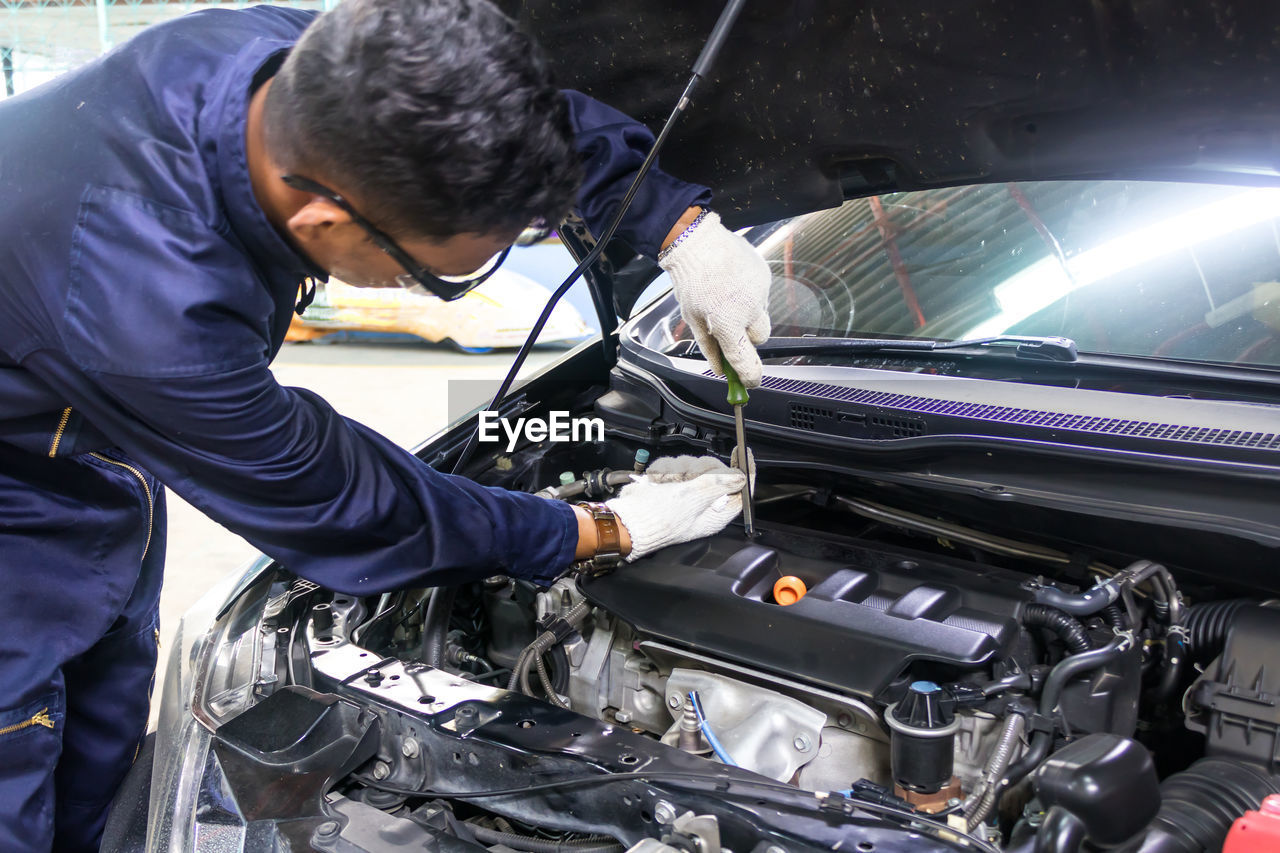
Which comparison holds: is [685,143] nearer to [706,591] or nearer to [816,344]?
[816,344]

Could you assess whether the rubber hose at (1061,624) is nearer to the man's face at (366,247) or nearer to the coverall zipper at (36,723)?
the man's face at (366,247)

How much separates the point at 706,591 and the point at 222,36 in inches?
40.8

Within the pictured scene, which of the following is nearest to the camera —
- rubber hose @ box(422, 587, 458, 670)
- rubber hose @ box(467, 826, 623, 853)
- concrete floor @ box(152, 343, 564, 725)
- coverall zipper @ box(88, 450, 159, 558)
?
rubber hose @ box(467, 826, 623, 853)

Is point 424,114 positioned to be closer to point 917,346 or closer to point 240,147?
point 240,147

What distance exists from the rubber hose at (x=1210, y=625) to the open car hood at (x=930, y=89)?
552 mm

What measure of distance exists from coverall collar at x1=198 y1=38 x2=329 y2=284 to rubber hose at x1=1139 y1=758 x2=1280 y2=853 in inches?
46.9

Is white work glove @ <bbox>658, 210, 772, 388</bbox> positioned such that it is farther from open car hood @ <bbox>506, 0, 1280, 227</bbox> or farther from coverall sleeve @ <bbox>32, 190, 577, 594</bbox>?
coverall sleeve @ <bbox>32, 190, 577, 594</bbox>

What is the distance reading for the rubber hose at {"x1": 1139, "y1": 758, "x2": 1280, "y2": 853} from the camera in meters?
0.98

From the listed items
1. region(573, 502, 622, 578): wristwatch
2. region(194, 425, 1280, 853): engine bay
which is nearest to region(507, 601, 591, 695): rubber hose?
region(194, 425, 1280, 853): engine bay

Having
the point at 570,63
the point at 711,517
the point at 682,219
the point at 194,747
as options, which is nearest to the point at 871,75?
the point at 682,219

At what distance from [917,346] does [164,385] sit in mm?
1211

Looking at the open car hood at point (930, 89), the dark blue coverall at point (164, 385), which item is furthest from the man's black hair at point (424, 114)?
the open car hood at point (930, 89)

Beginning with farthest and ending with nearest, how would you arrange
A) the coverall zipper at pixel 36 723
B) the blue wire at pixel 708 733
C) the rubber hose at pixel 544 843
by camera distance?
the coverall zipper at pixel 36 723, the blue wire at pixel 708 733, the rubber hose at pixel 544 843

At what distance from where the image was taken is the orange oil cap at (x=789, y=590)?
1397 mm
